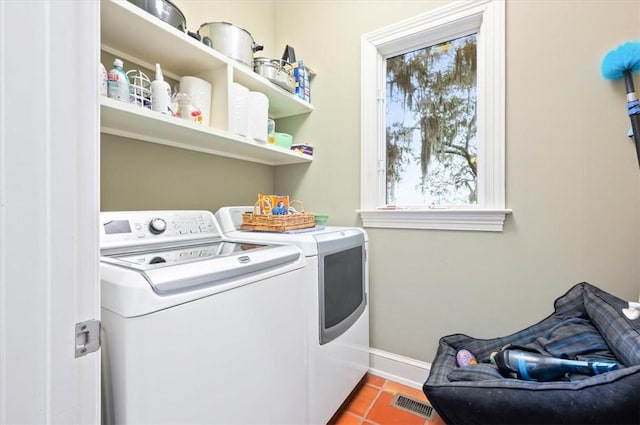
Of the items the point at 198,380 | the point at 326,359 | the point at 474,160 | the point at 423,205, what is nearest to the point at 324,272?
the point at 326,359

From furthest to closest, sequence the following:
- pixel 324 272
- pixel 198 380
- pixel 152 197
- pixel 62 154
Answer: pixel 152 197
pixel 324 272
pixel 198 380
pixel 62 154

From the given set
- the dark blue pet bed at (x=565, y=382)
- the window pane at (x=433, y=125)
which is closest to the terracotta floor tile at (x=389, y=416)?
the dark blue pet bed at (x=565, y=382)

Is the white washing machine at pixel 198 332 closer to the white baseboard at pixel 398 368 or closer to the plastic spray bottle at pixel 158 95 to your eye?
the plastic spray bottle at pixel 158 95

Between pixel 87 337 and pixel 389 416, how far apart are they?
1.48m

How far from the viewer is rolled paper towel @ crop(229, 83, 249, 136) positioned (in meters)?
1.49

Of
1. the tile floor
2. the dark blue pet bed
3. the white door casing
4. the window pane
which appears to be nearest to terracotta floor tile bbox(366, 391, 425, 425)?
the tile floor

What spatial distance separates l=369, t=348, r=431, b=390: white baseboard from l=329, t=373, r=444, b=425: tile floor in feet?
0.11

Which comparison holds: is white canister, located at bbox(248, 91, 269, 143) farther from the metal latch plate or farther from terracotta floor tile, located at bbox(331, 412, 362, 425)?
terracotta floor tile, located at bbox(331, 412, 362, 425)

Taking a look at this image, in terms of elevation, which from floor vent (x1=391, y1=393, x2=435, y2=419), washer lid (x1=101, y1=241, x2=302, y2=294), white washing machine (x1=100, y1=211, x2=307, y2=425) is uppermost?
washer lid (x1=101, y1=241, x2=302, y2=294)

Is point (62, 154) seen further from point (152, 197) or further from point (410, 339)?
point (410, 339)

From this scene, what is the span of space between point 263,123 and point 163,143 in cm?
55

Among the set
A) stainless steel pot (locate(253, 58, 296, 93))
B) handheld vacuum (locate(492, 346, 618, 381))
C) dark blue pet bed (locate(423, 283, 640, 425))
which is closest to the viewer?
dark blue pet bed (locate(423, 283, 640, 425))

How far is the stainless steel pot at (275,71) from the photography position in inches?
67.3

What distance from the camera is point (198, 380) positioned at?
0.75 m
